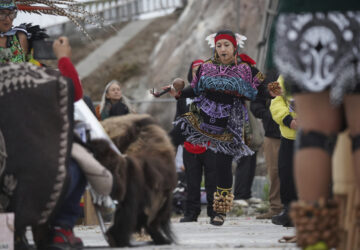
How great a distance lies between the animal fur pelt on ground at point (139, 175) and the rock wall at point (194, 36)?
43.5 feet

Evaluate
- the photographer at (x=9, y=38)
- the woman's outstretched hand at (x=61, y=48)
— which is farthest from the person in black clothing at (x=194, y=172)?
the woman's outstretched hand at (x=61, y=48)

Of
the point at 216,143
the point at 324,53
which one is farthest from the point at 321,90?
the point at 216,143

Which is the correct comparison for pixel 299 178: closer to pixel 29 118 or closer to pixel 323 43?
pixel 323 43

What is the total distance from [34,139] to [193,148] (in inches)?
181

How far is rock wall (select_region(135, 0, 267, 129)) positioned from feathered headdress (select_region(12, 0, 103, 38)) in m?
12.3

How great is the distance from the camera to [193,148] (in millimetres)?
9078

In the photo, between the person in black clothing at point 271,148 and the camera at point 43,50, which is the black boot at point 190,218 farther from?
the camera at point 43,50

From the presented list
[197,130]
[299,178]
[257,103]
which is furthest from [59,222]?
[257,103]

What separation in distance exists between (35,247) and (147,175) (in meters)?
0.81

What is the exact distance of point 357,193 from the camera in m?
3.71

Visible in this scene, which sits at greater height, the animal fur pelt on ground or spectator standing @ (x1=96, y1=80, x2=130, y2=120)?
the animal fur pelt on ground

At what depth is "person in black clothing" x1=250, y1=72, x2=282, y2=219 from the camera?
951 cm

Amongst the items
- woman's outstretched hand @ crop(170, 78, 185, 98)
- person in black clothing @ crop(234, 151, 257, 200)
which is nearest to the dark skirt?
woman's outstretched hand @ crop(170, 78, 185, 98)

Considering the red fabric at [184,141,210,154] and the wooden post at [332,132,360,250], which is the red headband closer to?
the red fabric at [184,141,210,154]
